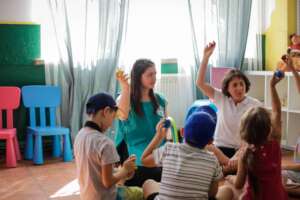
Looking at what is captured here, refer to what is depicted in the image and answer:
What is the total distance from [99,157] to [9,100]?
9.02 feet

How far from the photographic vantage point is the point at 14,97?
14.9 feet

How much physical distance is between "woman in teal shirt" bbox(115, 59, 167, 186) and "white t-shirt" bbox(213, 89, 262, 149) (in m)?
0.36

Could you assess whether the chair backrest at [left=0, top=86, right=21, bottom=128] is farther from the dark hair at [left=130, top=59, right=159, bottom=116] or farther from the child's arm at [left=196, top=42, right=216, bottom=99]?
the child's arm at [left=196, top=42, right=216, bottom=99]

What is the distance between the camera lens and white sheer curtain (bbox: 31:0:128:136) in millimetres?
4742

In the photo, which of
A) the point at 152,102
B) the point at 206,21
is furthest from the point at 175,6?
the point at 152,102

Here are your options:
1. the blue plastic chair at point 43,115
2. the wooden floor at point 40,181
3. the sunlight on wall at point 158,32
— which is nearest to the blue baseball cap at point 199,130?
the wooden floor at point 40,181

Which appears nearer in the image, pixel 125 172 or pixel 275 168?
pixel 275 168

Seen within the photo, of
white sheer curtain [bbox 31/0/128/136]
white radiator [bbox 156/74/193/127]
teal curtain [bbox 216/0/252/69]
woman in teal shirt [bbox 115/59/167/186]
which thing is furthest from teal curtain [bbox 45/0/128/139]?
woman in teal shirt [bbox 115/59/167/186]

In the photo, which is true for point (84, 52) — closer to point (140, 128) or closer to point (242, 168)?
point (140, 128)

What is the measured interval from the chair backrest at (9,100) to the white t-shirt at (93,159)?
103 inches

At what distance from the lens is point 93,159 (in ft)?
6.77

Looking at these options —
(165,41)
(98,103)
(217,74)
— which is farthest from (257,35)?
(98,103)

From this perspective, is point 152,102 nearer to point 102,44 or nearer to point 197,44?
point 102,44

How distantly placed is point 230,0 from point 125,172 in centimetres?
373
